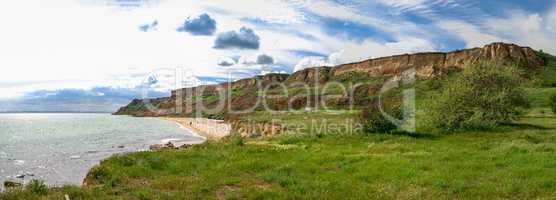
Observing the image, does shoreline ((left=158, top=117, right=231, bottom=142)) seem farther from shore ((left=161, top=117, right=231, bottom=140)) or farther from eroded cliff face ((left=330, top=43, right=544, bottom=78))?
eroded cliff face ((left=330, top=43, right=544, bottom=78))

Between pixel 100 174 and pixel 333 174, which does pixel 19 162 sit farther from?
pixel 333 174

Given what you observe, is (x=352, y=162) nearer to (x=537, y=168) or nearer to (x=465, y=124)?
(x=537, y=168)

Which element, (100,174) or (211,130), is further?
(211,130)

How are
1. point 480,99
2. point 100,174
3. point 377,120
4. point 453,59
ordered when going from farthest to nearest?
point 453,59
point 480,99
point 377,120
point 100,174

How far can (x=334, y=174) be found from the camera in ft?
62.7

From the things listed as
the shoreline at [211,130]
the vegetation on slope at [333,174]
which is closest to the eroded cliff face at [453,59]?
the shoreline at [211,130]

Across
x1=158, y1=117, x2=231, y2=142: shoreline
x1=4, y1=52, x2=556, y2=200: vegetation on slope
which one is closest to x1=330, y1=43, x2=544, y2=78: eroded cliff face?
x1=158, y1=117, x2=231, y2=142: shoreline

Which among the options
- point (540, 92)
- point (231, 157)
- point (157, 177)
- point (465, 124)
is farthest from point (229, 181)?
point (540, 92)

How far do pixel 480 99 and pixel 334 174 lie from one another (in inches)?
1274

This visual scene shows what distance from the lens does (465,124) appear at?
4094cm

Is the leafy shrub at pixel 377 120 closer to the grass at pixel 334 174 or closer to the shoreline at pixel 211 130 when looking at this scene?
the grass at pixel 334 174

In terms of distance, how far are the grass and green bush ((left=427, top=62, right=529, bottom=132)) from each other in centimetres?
1491

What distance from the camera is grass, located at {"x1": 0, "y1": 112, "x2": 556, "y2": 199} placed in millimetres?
14945

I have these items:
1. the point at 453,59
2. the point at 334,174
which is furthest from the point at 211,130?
the point at 453,59
